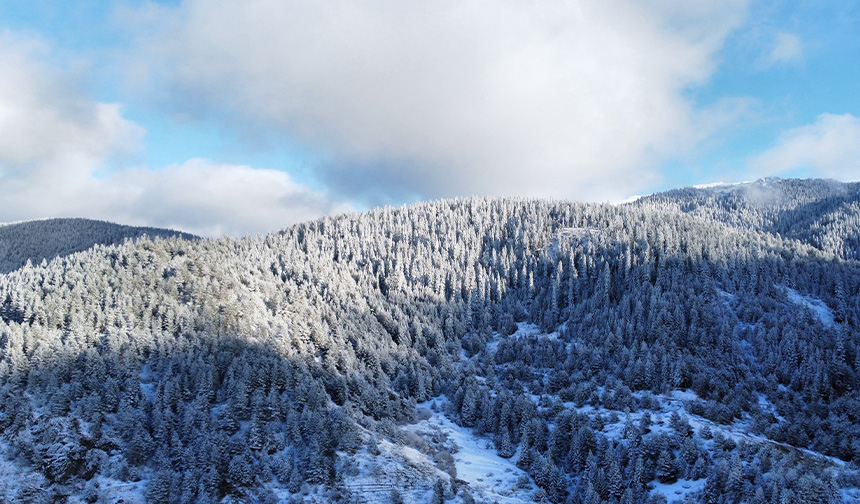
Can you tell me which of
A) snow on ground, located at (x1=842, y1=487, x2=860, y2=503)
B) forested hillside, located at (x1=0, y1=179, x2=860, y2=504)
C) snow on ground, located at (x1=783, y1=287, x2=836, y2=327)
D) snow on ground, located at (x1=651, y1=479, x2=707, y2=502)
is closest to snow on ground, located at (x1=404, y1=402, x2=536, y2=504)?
forested hillside, located at (x1=0, y1=179, x2=860, y2=504)

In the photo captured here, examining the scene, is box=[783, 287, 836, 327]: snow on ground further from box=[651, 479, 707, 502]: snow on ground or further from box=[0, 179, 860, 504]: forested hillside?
box=[651, 479, 707, 502]: snow on ground

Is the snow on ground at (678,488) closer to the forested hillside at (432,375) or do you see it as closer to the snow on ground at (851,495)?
the forested hillside at (432,375)

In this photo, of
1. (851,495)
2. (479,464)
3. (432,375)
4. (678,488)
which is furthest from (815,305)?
(479,464)

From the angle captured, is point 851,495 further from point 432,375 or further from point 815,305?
point 815,305

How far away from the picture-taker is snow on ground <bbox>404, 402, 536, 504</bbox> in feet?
259

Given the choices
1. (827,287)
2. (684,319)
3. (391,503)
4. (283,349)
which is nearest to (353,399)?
(283,349)

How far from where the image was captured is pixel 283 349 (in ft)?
368

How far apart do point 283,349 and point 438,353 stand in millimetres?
46731

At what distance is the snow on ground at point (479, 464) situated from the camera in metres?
78.8

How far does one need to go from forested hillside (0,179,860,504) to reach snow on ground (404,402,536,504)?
2.41 ft

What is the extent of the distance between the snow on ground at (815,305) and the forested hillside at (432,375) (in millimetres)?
1142

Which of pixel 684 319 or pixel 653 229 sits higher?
pixel 653 229

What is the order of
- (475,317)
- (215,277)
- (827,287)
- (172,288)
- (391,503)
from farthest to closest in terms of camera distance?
(475,317) < (827,287) < (215,277) < (172,288) < (391,503)

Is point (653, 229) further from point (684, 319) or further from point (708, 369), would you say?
point (708, 369)
